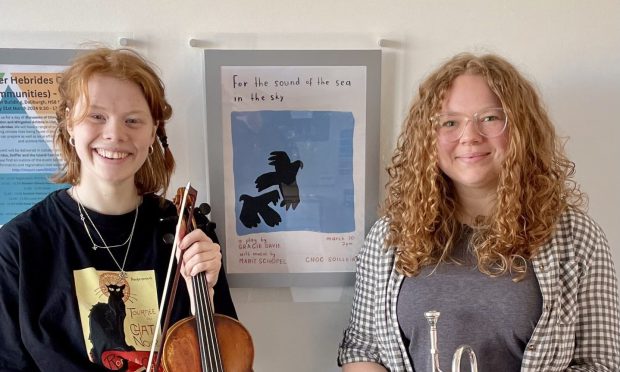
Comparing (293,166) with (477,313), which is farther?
(293,166)

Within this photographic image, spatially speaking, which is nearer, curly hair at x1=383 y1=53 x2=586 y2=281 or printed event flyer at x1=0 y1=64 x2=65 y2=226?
curly hair at x1=383 y1=53 x2=586 y2=281

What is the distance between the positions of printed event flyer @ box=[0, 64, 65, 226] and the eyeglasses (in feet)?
2.97

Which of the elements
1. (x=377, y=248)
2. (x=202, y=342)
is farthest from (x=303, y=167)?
(x=202, y=342)

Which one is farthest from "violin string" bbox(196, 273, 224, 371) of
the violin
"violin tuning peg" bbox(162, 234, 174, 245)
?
"violin tuning peg" bbox(162, 234, 174, 245)

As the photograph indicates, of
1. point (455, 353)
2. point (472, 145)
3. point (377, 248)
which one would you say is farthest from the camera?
point (377, 248)

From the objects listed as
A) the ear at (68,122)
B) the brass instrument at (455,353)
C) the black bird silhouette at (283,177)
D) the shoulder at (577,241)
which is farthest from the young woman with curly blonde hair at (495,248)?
the ear at (68,122)

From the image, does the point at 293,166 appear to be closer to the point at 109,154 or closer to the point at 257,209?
the point at 257,209

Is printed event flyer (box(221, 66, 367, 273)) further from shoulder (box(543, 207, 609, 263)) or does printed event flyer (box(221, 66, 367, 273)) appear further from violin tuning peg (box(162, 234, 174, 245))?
shoulder (box(543, 207, 609, 263))

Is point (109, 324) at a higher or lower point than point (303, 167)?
lower

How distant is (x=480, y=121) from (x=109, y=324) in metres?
0.89

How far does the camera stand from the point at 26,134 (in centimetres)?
127

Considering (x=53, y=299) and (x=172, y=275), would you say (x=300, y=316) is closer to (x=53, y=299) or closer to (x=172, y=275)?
(x=172, y=275)

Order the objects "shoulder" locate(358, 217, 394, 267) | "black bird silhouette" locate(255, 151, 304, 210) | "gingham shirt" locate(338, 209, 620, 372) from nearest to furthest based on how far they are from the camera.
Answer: "gingham shirt" locate(338, 209, 620, 372) → "shoulder" locate(358, 217, 394, 267) → "black bird silhouette" locate(255, 151, 304, 210)

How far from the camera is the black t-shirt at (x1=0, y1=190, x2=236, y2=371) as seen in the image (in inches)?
41.8
